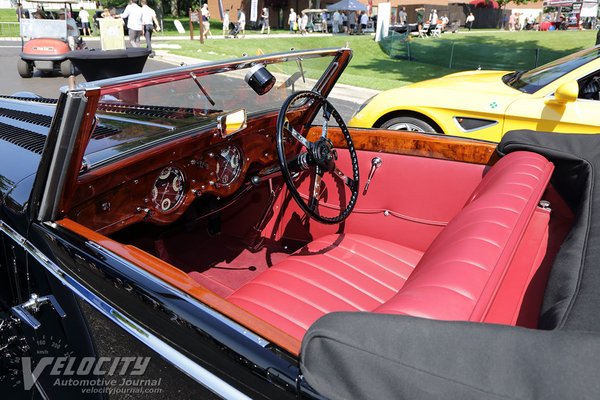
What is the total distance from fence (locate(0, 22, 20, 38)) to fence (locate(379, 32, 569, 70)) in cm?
1809

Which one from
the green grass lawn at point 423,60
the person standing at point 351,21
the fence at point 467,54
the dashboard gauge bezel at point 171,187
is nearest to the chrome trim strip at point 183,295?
the dashboard gauge bezel at point 171,187

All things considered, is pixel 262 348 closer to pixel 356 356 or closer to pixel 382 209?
pixel 356 356

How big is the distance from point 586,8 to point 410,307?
20997 millimetres

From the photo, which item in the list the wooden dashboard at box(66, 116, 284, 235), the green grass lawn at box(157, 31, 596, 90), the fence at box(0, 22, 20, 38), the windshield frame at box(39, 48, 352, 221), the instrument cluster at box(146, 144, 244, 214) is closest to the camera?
the windshield frame at box(39, 48, 352, 221)

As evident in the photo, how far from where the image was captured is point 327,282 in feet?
7.59

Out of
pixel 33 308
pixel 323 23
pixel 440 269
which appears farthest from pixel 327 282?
pixel 323 23

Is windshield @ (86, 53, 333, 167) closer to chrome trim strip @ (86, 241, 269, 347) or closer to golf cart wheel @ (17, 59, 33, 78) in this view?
chrome trim strip @ (86, 241, 269, 347)

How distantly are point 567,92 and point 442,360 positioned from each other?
12.6 ft

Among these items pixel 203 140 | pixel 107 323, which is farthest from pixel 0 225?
pixel 203 140

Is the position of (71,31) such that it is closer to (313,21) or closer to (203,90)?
(203,90)

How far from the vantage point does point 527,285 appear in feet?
6.01

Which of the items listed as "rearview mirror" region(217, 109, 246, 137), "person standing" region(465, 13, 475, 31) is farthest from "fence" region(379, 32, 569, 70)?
"person standing" region(465, 13, 475, 31)

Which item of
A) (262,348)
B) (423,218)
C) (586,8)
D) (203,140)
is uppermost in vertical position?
(586,8)

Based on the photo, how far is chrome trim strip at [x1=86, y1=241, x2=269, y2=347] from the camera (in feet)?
3.85
